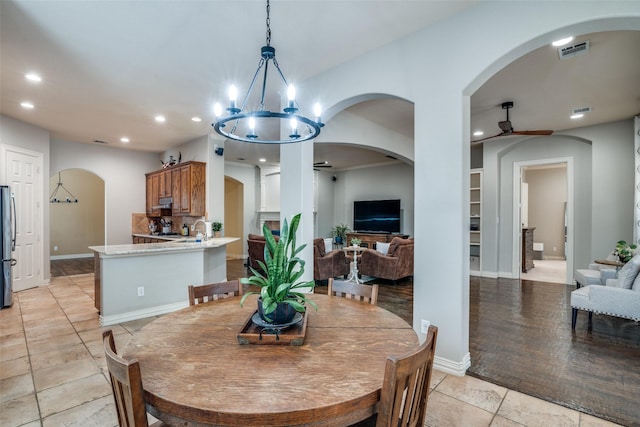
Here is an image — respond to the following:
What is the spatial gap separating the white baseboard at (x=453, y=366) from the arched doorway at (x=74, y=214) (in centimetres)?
1005

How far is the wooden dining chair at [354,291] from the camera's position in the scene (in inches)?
82.2

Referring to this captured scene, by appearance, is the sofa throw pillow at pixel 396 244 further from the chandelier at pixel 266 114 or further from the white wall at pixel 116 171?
the white wall at pixel 116 171

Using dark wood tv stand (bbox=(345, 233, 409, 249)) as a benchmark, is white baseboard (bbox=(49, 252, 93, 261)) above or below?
below

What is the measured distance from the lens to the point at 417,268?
2.73 metres

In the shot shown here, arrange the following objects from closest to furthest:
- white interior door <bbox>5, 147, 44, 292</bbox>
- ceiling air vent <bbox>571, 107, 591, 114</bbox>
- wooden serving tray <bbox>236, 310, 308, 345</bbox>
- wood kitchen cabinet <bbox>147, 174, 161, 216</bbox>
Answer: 1. wooden serving tray <bbox>236, 310, 308, 345</bbox>
2. ceiling air vent <bbox>571, 107, 591, 114</bbox>
3. white interior door <bbox>5, 147, 44, 292</bbox>
4. wood kitchen cabinet <bbox>147, 174, 161, 216</bbox>

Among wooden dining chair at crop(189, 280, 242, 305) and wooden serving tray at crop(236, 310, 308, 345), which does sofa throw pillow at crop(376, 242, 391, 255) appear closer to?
wooden dining chair at crop(189, 280, 242, 305)

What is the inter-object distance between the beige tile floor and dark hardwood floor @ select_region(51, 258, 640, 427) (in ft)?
0.70


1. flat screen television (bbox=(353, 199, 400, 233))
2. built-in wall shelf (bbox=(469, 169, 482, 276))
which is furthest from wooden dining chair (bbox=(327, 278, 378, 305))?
flat screen television (bbox=(353, 199, 400, 233))

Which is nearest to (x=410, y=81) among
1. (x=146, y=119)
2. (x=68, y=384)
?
(x=68, y=384)

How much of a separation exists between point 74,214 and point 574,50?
464 inches

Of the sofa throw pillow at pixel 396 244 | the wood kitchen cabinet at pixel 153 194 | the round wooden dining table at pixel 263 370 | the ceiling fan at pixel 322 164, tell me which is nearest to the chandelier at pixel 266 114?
the round wooden dining table at pixel 263 370

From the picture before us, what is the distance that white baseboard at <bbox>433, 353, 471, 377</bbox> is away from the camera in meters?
2.51

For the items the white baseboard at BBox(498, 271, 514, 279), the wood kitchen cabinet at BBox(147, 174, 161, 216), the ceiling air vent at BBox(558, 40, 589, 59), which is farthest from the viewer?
the wood kitchen cabinet at BBox(147, 174, 161, 216)

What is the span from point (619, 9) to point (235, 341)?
283cm
